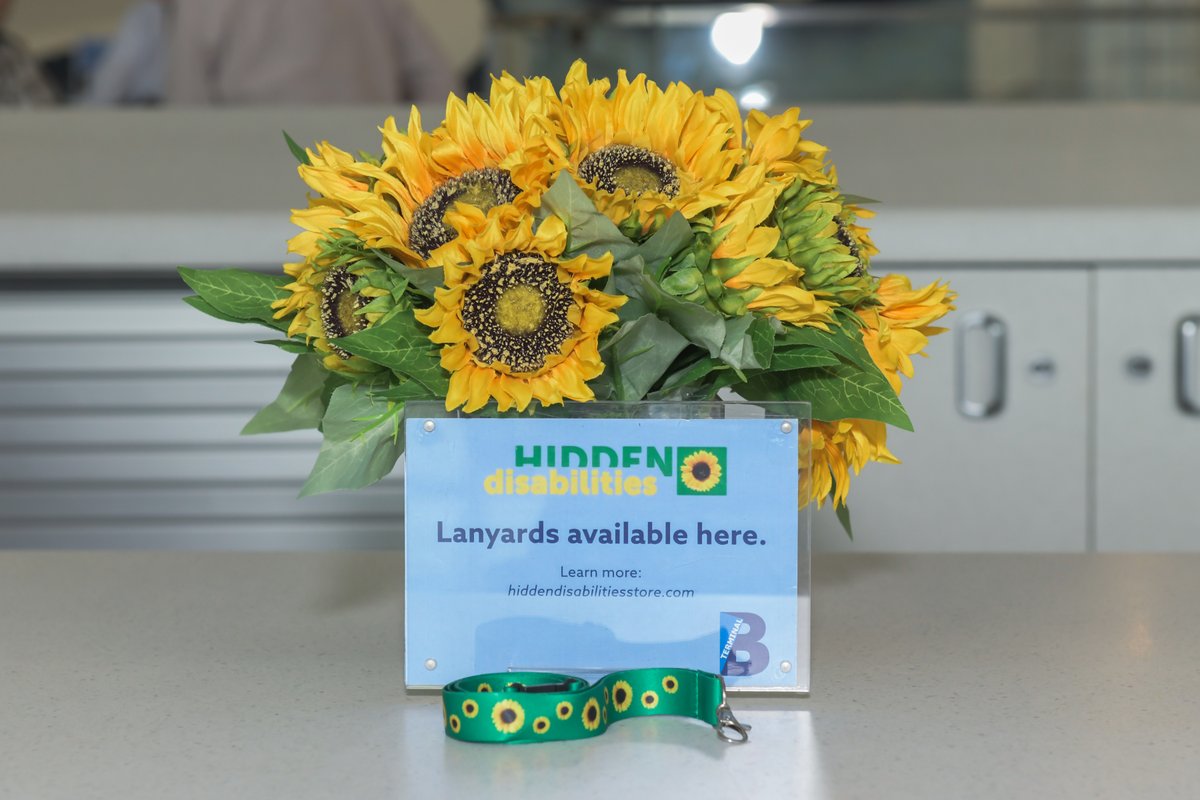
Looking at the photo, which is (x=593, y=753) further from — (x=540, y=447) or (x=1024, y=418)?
(x=1024, y=418)

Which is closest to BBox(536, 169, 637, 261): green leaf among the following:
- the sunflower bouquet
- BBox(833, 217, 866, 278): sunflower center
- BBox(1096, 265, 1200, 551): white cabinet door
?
the sunflower bouquet

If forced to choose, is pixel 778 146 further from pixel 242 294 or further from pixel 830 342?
Answer: pixel 242 294

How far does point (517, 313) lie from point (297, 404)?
0.18 m

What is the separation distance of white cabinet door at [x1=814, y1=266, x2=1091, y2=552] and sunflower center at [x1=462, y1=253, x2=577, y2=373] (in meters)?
0.98

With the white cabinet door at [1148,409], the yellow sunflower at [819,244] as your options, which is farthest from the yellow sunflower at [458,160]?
the white cabinet door at [1148,409]

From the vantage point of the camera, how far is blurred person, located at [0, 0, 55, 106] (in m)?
2.72

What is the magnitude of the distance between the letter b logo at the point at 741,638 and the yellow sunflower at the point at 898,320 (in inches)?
4.8

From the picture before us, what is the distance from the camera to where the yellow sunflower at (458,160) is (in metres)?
0.56

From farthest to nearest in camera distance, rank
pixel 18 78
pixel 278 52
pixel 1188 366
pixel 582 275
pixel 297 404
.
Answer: pixel 18 78
pixel 278 52
pixel 1188 366
pixel 297 404
pixel 582 275

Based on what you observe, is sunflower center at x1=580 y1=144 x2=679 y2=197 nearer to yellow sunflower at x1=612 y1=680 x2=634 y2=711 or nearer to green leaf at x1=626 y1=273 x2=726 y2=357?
green leaf at x1=626 y1=273 x2=726 y2=357

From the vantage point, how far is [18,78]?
9.06 feet

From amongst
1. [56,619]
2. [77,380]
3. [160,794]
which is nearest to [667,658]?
[160,794]

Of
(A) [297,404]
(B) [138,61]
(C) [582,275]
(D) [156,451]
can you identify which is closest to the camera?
(C) [582,275]

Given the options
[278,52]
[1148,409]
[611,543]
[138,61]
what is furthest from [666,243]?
[138,61]
